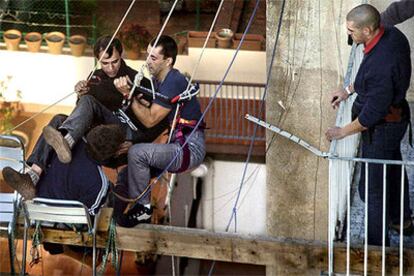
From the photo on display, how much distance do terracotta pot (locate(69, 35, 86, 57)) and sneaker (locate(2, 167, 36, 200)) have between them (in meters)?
3.00

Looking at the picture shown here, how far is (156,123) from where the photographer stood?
8.84 m

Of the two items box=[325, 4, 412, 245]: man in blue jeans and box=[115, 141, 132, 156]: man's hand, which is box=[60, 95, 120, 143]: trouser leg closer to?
box=[115, 141, 132, 156]: man's hand

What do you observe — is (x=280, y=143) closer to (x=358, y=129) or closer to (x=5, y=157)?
(x=358, y=129)

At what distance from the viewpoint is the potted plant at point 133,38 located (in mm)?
9852

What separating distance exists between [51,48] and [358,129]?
478 cm

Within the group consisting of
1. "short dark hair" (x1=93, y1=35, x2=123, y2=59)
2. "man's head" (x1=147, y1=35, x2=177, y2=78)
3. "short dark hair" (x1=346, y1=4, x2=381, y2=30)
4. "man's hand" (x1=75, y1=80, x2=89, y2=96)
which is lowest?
"man's hand" (x1=75, y1=80, x2=89, y2=96)

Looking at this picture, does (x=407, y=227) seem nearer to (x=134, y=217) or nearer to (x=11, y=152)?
(x=134, y=217)

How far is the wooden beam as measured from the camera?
332 inches

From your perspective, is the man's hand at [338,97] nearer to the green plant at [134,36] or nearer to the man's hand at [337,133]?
the man's hand at [337,133]

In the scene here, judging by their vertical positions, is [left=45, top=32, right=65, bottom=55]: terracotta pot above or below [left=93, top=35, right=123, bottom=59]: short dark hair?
above

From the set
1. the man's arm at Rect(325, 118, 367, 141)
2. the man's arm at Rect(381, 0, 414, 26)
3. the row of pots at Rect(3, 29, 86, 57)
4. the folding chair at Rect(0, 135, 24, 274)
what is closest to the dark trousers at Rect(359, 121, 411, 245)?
the man's arm at Rect(325, 118, 367, 141)

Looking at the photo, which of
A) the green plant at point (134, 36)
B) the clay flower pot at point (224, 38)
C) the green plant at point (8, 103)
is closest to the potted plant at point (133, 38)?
the green plant at point (134, 36)

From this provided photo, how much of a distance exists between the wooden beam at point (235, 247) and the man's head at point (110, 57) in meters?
0.92

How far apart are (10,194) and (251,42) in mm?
3429
